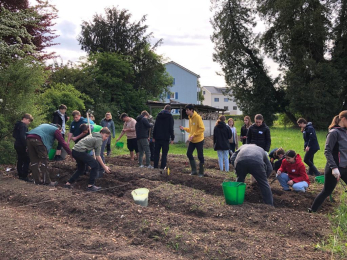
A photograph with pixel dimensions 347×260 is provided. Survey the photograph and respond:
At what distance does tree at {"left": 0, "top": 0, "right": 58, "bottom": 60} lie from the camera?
34.2ft

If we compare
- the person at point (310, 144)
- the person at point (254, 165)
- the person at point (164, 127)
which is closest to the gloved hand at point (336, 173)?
the person at point (254, 165)

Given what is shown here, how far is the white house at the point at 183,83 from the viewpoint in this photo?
53.4 metres

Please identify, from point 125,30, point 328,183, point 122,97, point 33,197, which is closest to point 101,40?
point 125,30

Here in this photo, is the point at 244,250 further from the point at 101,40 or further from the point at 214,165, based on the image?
the point at 101,40

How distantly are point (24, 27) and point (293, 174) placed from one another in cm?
960

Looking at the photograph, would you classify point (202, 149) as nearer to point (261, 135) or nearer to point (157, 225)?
point (261, 135)

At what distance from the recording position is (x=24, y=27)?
1109cm

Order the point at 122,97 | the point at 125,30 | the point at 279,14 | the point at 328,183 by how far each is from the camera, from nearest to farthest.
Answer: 1. the point at 328,183
2. the point at 279,14
3. the point at 122,97
4. the point at 125,30

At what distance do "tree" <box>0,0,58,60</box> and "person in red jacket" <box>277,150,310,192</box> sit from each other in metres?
8.40

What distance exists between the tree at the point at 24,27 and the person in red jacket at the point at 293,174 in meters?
8.40

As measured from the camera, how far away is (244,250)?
400cm

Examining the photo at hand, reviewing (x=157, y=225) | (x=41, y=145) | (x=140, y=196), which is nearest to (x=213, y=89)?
(x=41, y=145)

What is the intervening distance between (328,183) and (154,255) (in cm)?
311

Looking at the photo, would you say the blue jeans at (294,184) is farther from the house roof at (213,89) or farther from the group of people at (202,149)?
the house roof at (213,89)
